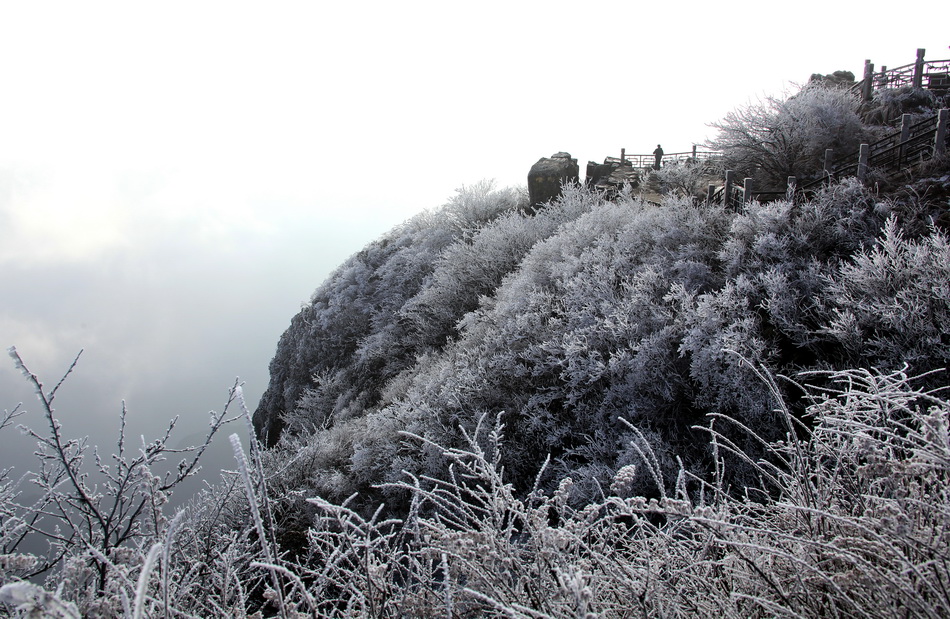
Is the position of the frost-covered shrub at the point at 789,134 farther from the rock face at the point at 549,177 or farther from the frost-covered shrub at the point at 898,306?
the frost-covered shrub at the point at 898,306

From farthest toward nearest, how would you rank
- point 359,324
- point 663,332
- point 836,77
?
point 359,324 < point 836,77 < point 663,332

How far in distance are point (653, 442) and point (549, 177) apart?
15062mm

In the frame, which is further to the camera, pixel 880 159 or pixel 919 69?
pixel 919 69

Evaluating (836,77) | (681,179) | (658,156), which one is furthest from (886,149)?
(836,77)

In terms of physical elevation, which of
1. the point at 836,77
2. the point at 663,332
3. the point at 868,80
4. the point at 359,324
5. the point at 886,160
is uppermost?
the point at 836,77

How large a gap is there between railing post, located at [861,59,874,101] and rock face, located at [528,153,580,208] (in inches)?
385

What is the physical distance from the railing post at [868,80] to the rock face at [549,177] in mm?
9785

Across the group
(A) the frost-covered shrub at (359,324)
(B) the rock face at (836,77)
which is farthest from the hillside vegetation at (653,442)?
(B) the rock face at (836,77)

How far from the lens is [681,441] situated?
24.9ft

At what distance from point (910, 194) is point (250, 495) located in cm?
1107

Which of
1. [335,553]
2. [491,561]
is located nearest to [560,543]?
[491,561]

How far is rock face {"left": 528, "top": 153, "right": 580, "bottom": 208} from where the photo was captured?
2008 cm

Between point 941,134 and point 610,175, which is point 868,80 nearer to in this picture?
point 610,175

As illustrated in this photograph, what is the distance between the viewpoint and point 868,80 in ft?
53.8
